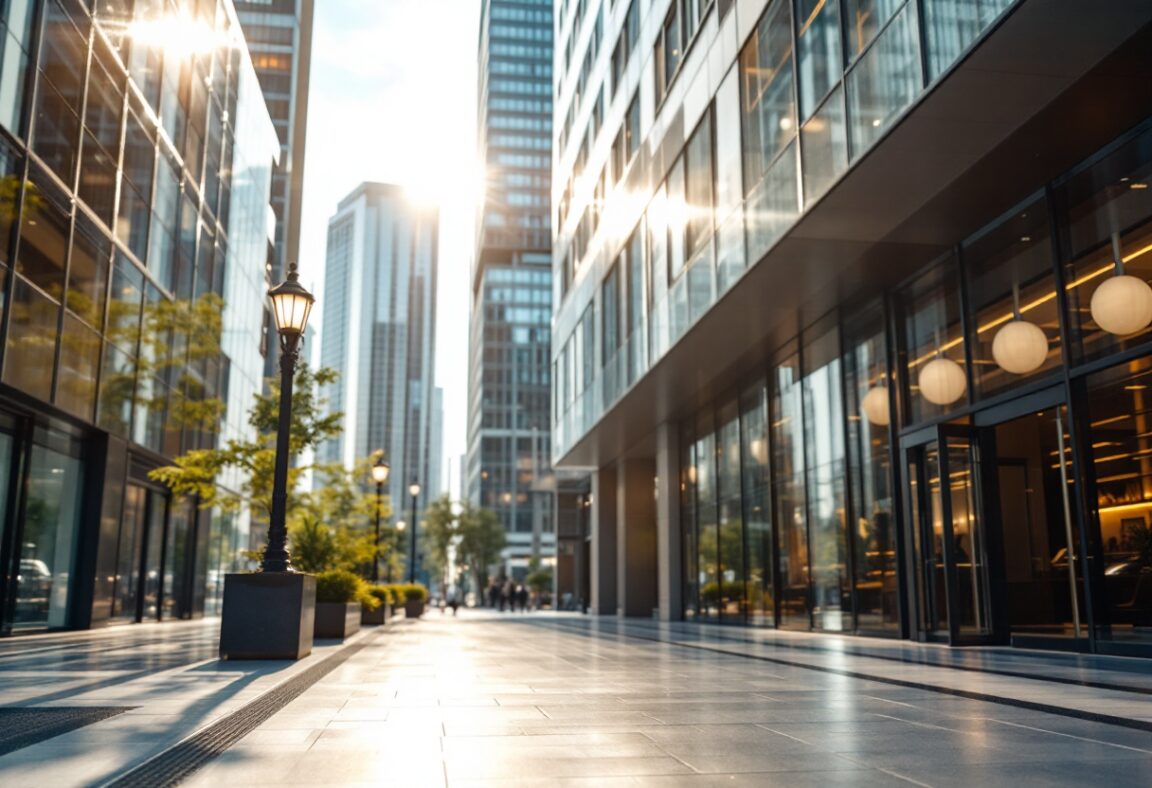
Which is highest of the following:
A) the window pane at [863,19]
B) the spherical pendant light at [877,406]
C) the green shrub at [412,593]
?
the window pane at [863,19]

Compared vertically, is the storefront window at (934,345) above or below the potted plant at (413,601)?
above

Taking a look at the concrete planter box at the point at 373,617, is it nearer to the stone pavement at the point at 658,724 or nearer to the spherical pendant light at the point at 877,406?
the stone pavement at the point at 658,724

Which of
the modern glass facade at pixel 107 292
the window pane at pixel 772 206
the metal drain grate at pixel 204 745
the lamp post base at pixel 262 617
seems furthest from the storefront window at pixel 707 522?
the metal drain grate at pixel 204 745

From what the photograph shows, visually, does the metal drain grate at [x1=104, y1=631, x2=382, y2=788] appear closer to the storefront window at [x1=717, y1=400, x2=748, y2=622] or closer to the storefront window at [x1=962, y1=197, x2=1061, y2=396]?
the storefront window at [x1=962, y1=197, x2=1061, y2=396]

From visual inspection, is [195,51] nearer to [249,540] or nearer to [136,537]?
[136,537]

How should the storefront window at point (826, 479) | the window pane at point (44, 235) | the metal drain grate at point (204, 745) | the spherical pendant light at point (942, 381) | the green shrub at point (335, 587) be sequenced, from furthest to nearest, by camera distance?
1. the storefront window at point (826, 479)
2. the window pane at point (44, 235)
3. the green shrub at point (335, 587)
4. the spherical pendant light at point (942, 381)
5. the metal drain grate at point (204, 745)

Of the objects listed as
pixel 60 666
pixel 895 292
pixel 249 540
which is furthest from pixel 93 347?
pixel 249 540

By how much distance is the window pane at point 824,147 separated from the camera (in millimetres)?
13477

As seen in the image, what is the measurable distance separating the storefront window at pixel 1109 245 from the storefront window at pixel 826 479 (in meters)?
7.00

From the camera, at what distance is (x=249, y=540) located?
42875mm

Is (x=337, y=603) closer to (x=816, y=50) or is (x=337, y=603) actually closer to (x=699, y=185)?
(x=699, y=185)

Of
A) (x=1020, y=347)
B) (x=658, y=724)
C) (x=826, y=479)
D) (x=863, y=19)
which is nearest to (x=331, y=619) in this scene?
(x=826, y=479)

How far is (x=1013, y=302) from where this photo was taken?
14117 millimetres

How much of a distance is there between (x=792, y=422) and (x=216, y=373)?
72.1 feet
